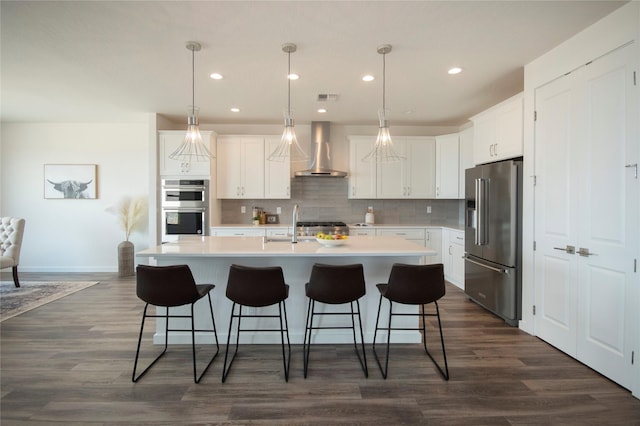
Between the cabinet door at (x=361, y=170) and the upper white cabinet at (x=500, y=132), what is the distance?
1.75 m

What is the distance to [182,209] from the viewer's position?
475 centimetres

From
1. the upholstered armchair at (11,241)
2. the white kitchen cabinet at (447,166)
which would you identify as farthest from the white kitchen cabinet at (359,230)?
the upholstered armchair at (11,241)

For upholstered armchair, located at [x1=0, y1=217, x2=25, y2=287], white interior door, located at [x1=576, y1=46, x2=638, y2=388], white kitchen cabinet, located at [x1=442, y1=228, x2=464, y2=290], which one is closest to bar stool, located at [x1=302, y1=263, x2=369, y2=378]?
white interior door, located at [x1=576, y1=46, x2=638, y2=388]

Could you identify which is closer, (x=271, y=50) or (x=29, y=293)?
(x=271, y=50)

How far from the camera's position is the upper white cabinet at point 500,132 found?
3168mm

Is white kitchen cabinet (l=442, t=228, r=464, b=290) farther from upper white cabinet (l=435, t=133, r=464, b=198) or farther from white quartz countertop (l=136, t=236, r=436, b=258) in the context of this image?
white quartz countertop (l=136, t=236, r=436, b=258)

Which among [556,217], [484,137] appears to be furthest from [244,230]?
[556,217]

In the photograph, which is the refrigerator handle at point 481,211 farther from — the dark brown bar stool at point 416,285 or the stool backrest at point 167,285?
the stool backrest at point 167,285

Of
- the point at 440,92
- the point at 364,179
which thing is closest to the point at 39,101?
the point at 364,179

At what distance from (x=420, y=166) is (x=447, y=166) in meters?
0.43

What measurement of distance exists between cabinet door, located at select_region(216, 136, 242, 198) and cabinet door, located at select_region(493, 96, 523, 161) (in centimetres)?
378

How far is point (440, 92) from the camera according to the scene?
12.7ft

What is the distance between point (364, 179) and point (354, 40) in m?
2.85

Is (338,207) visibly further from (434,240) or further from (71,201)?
(71,201)
